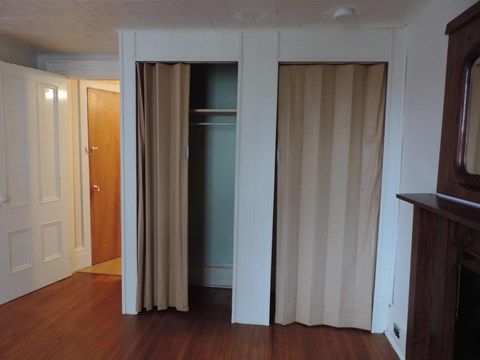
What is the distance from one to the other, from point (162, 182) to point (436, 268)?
2022 mm

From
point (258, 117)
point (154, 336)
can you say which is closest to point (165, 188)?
point (258, 117)

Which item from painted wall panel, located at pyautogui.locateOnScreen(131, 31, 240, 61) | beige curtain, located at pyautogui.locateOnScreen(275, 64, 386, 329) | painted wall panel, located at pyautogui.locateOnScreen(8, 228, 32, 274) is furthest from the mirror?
painted wall panel, located at pyautogui.locateOnScreen(8, 228, 32, 274)

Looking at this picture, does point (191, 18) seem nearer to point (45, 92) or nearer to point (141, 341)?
point (45, 92)

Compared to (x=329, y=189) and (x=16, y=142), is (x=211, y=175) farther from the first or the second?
(x=16, y=142)

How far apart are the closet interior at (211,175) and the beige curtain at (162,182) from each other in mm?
586

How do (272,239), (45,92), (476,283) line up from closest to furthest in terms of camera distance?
(476,283), (272,239), (45,92)

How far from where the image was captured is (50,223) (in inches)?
130

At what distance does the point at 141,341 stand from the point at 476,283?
218cm

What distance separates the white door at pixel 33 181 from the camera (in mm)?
2908

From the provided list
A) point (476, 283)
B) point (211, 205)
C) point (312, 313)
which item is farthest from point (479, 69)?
point (211, 205)

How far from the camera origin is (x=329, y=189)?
8.36 feet

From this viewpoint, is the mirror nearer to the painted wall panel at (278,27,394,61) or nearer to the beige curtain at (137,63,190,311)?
the painted wall panel at (278,27,394,61)

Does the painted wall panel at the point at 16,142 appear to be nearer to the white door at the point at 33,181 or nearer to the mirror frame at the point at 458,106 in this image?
the white door at the point at 33,181

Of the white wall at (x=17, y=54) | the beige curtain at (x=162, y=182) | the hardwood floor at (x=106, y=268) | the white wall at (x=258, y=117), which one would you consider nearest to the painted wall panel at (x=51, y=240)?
the hardwood floor at (x=106, y=268)
